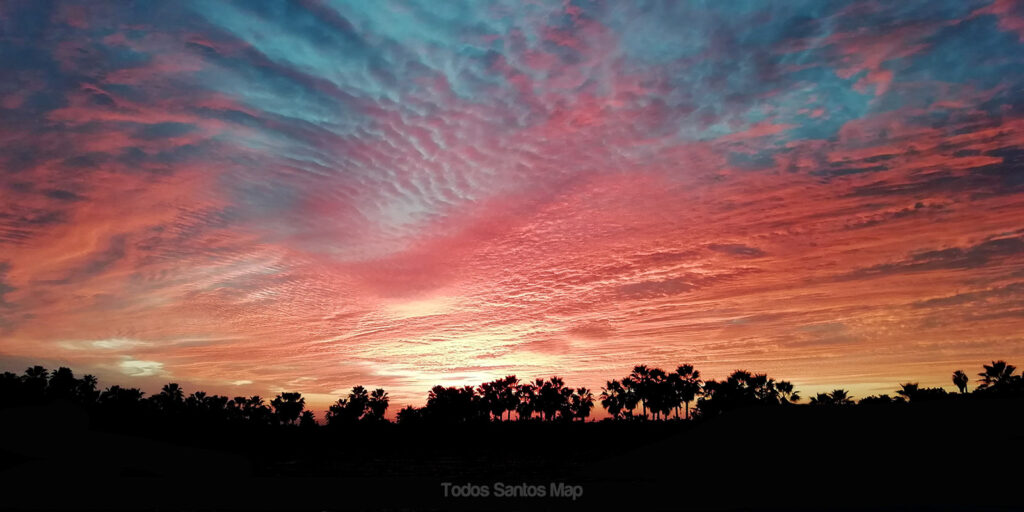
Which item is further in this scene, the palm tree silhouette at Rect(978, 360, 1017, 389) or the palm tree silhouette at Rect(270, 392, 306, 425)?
the palm tree silhouette at Rect(270, 392, 306, 425)

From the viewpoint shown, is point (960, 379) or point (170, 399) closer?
point (960, 379)

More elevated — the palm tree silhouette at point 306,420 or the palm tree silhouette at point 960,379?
the palm tree silhouette at point 960,379

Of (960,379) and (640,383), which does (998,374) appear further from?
(640,383)

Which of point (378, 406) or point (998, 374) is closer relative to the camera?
point (998, 374)

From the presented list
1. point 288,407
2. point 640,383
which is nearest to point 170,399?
point 288,407

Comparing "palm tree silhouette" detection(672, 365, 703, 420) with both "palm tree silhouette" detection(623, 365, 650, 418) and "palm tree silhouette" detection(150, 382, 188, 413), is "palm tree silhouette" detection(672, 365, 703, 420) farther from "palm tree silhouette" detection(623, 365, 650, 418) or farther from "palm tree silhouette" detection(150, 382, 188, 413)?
"palm tree silhouette" detection(150, 382, 188, 413)

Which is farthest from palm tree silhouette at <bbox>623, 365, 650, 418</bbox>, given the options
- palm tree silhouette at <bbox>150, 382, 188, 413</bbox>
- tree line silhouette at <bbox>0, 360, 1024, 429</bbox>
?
palm tree silhouette at <bbox>150, 382, 188, 413</bbox>

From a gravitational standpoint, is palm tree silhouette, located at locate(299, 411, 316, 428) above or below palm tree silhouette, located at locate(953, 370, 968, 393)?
below

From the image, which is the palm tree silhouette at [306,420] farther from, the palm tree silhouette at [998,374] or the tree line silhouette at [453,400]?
the palm tree silhouette at [998,374]

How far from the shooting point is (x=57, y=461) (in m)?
14.3

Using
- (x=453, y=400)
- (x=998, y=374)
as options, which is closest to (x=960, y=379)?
(x=998, y=374)

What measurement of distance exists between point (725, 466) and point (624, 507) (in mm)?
7810

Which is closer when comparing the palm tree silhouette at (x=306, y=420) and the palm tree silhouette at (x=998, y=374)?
the palm tree silhouette at (x=998, y=374)

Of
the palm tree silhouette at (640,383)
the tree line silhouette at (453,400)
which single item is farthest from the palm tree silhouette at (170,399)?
the palm tree silhouette at (640,383)
